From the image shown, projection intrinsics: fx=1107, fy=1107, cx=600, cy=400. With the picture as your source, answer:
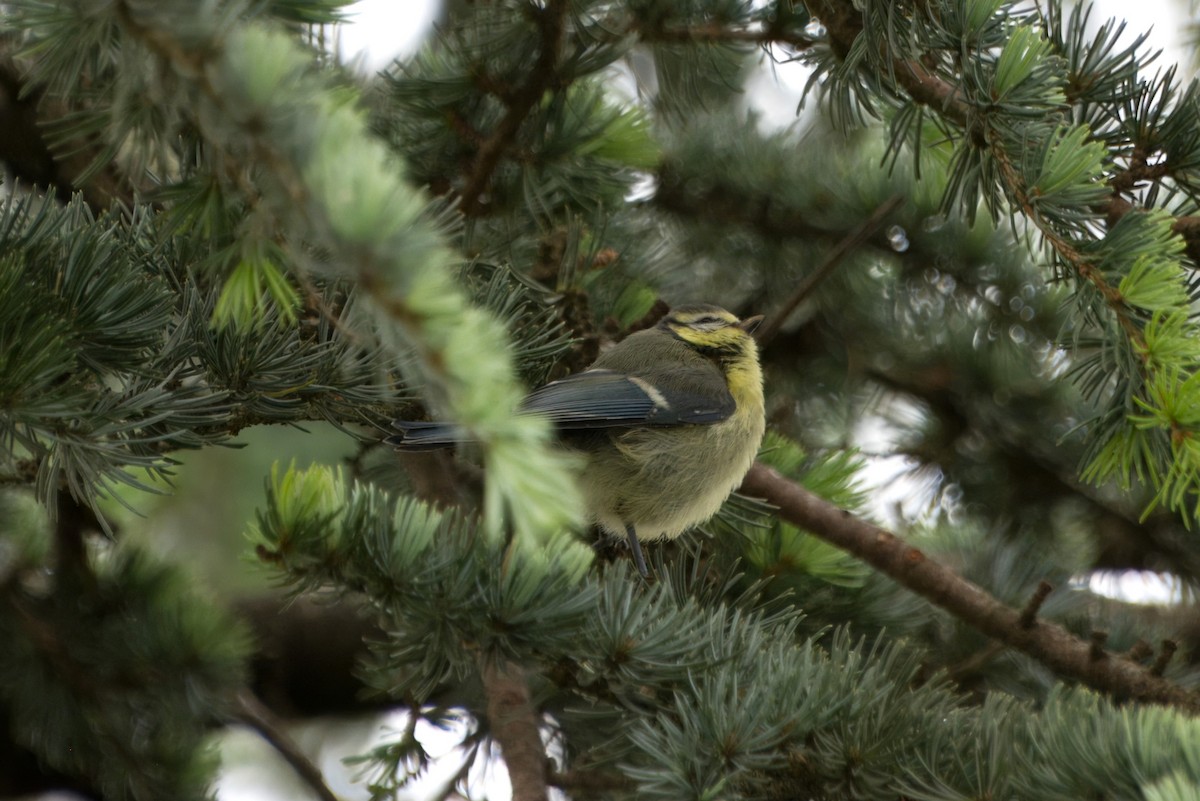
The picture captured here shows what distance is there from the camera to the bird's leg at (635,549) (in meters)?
2.53

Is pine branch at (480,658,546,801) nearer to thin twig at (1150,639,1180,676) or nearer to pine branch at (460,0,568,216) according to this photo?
pine branch at (460,0,568,216)

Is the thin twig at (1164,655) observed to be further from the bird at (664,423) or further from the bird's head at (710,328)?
the bird's head at (710,328)

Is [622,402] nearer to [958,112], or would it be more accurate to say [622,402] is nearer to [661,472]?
[661,472]

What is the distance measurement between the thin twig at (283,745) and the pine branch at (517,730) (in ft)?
1.53

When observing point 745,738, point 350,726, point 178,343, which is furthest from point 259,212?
point 350,726

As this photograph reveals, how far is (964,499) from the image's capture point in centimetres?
329

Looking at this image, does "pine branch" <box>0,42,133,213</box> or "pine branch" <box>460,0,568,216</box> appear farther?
"pine branch" <box>0,42,133,213</box>

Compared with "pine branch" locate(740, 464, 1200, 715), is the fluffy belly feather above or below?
below

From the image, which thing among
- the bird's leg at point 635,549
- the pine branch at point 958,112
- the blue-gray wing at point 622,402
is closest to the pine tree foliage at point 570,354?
the pine branch at point 958,112

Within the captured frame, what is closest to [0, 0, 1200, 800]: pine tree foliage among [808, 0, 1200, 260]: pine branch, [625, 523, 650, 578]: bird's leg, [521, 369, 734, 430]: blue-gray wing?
[808, 0, 1200, 260]: pine branch

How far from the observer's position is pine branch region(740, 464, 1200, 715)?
6.75 feet

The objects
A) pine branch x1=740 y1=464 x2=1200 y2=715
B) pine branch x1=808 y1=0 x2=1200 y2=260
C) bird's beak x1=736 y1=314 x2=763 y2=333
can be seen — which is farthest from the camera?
bird's beak x1=736 y1=314 x2=763 y2=333

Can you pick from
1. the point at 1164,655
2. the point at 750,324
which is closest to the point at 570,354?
the point at 750,324

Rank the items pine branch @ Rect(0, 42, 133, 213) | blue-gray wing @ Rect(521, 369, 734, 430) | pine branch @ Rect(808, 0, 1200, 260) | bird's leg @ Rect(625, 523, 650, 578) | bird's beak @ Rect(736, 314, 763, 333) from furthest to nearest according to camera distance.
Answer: bird's beak @ Rect(736, 314, 763, 333), pine branch @ Rect(0, 42, 133, 213), bird's leg @ Rect(625, 523, 650, 578), blue-gray wing @ Rect(521, 369, 734, 430), pine branch @ Rect(808, 0, 1200, 260)
